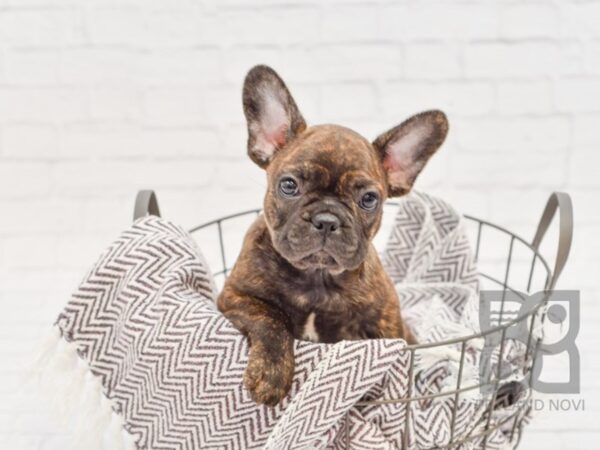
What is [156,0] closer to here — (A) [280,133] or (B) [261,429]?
(A) [280,133]

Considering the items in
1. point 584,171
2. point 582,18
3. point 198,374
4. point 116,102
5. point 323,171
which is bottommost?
point 198,374

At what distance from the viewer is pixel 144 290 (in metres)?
2.09

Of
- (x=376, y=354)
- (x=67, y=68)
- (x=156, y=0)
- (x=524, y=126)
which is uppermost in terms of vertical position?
(x=156, y=0)

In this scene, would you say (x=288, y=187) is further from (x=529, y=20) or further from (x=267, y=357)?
(x=529, y=20)

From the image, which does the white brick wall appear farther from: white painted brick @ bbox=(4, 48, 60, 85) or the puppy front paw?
the puppy front paw

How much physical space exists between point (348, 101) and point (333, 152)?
131 centimetres

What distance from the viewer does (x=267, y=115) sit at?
7.13ft

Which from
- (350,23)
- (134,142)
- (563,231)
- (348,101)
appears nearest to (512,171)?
(348,101)

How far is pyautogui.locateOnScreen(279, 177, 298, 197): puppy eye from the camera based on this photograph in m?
1.99

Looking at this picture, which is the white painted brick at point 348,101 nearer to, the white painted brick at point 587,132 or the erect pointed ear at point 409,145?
the white painted brick at point 587,132

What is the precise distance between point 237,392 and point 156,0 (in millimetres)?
1794

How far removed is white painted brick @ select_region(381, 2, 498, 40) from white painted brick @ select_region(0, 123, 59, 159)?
1.32 m

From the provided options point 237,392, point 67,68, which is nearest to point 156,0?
point 67,68

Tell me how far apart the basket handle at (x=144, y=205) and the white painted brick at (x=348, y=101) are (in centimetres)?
101
